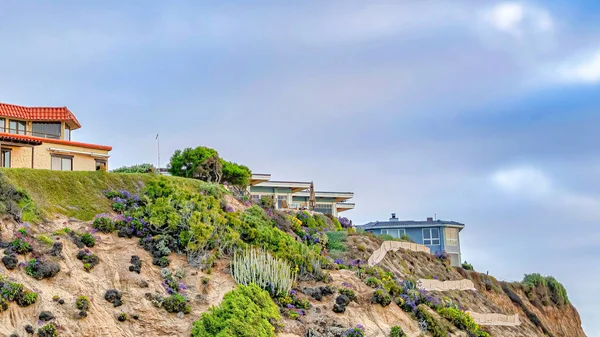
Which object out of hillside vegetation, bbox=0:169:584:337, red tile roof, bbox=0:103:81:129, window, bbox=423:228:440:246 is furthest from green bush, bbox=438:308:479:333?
window, bbox=423:228:440:246

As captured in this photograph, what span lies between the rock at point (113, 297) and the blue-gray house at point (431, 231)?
170ft

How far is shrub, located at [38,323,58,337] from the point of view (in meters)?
34.8

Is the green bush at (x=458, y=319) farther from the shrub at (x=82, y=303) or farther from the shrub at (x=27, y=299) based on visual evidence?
the shrub at (x=27, y=299)

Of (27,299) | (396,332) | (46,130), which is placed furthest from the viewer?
(46,130)

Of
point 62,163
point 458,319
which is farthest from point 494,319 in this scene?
point 62,163

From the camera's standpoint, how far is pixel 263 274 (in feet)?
148

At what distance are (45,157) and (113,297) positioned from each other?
20752mm

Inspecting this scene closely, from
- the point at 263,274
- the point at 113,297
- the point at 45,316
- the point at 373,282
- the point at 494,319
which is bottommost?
the point at 494,319

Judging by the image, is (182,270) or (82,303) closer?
(82,303)

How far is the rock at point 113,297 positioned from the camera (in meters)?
39.2

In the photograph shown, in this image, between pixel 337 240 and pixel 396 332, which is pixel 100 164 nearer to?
pixel 337 240

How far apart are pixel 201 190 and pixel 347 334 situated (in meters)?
16.8

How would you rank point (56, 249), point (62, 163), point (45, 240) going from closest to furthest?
1. point (56, 249)
2. point (45, 240)
3. point (62, 163)

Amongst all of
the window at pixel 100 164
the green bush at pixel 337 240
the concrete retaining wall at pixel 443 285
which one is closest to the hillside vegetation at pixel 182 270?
the green bush at pixel 337 240
